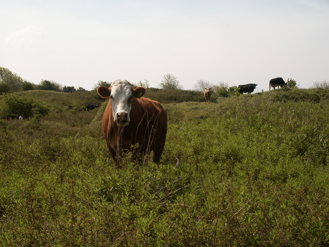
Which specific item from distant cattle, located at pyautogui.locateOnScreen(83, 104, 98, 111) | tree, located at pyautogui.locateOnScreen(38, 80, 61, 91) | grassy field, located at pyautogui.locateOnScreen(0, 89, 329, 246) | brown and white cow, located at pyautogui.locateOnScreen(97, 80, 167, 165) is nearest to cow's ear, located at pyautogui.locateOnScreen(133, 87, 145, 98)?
brown and white cow, located at pyautogui.locateOnScreen(97, 80, 167, 165)

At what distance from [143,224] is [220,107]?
14.2m

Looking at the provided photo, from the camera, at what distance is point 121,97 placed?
21.1 ft

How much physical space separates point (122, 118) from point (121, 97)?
0.60 metres

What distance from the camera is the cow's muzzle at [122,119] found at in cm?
604

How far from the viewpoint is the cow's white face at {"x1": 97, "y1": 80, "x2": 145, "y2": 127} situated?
610 cm

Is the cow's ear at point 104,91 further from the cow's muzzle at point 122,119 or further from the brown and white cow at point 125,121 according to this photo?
the cow's muzzle at point 122,119

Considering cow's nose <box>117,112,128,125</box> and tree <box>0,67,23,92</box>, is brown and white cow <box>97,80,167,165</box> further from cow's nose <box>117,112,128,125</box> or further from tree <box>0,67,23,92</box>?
tree <box>0,67,23,92</box>

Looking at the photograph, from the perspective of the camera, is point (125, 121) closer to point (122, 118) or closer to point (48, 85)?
point (122, 118)

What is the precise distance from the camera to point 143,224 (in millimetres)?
3809

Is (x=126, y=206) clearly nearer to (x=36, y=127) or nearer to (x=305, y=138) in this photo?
(x=305, y=138)

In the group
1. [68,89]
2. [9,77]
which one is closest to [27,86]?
[9,77]

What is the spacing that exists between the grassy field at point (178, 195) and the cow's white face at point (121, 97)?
38.0 inches

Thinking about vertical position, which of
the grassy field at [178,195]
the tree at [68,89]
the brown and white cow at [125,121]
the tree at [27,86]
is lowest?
the grassy field at [178,195]

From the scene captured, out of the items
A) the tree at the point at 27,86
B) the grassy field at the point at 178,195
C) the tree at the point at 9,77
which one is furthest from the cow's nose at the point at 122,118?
the tree at the point at 9,77
